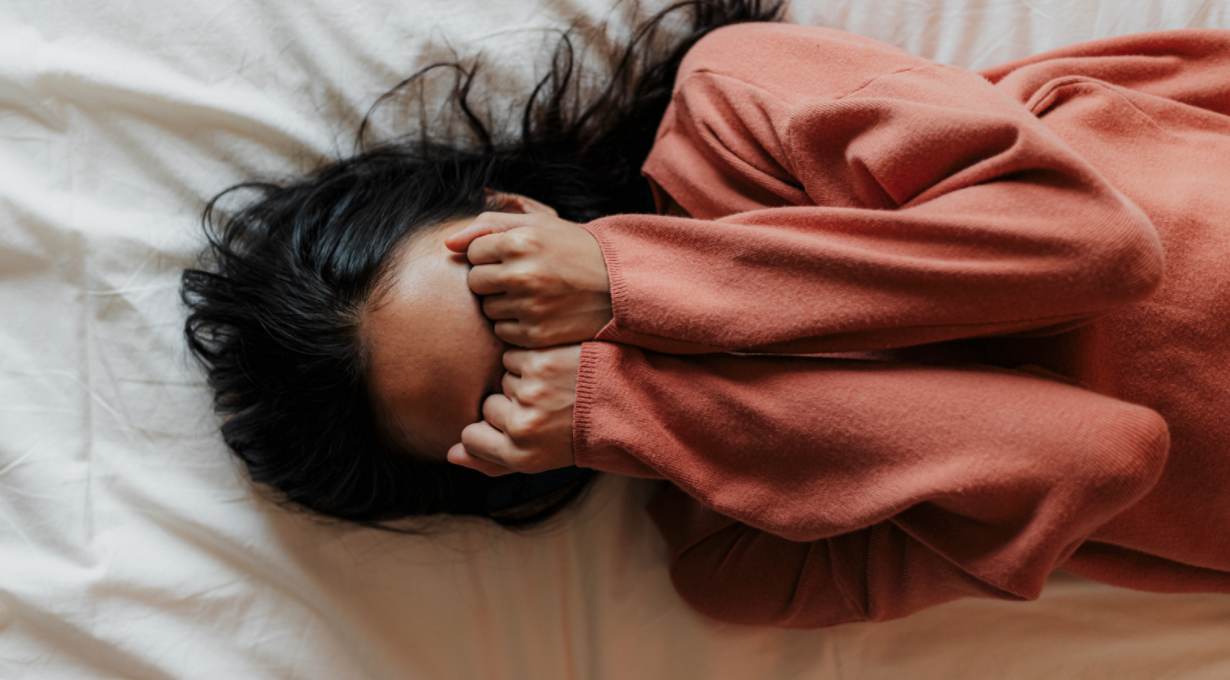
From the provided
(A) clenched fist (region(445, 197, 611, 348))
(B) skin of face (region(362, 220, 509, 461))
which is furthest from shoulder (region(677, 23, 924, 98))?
(B) skin of face (region(362, 220, 509, 461))

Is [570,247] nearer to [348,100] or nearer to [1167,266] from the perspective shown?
[348,100]

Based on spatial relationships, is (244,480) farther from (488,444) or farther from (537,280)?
(537,280)

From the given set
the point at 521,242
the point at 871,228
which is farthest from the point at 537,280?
the point at 871,228

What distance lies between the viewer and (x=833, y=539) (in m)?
0.80

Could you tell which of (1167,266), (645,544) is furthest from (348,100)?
(1167,266)


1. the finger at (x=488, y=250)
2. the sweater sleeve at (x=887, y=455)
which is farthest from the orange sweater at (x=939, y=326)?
the finger at (x=488, y=250)

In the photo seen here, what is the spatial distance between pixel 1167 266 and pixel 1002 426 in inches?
9.9

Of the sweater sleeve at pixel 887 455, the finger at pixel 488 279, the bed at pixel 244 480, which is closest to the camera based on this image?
the sweater sleeve at pixel 887 455

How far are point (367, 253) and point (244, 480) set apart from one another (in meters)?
0.36

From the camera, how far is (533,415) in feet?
2.34

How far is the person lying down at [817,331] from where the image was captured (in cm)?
61

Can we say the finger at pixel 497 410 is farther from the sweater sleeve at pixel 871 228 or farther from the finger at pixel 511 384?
the sweater sleeve at pixel 871 228

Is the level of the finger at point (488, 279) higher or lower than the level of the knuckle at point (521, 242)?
lower

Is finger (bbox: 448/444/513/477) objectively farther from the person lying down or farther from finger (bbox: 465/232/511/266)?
finger (bbox: 465/232/511/266)
